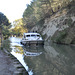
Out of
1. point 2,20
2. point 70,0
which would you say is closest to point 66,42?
point 70,0

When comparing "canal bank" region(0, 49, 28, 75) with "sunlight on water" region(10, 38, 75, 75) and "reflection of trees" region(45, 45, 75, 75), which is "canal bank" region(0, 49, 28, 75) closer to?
"sunlight on water" region(10, 38, 75, 75)

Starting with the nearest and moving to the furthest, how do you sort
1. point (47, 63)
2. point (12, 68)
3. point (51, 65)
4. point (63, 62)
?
point (12, 68) → point (51, 65) → point (47, 63) → point (63, 62)

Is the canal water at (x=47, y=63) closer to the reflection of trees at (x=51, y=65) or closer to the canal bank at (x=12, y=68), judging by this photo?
the reflection of trees at (x=51, y=65)

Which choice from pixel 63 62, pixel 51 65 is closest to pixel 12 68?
pixel 51 65

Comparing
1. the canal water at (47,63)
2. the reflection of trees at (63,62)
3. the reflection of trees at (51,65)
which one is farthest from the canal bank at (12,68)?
the reflection of trees at (63,62)

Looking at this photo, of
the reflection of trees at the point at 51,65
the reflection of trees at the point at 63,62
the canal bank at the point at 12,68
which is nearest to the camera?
the canal bank at the point at 12,68

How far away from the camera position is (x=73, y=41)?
23.1 meters

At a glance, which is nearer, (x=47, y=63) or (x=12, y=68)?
(x=12, y=68)

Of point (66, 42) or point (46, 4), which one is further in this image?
point (46, 4)

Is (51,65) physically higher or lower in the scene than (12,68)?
lower

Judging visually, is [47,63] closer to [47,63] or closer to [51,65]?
[47,63]

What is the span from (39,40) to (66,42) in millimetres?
6532

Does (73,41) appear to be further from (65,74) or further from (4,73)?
(4,73)

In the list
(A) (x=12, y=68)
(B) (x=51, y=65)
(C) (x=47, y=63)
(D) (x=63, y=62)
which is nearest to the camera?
(A) (x=12, y=68)
